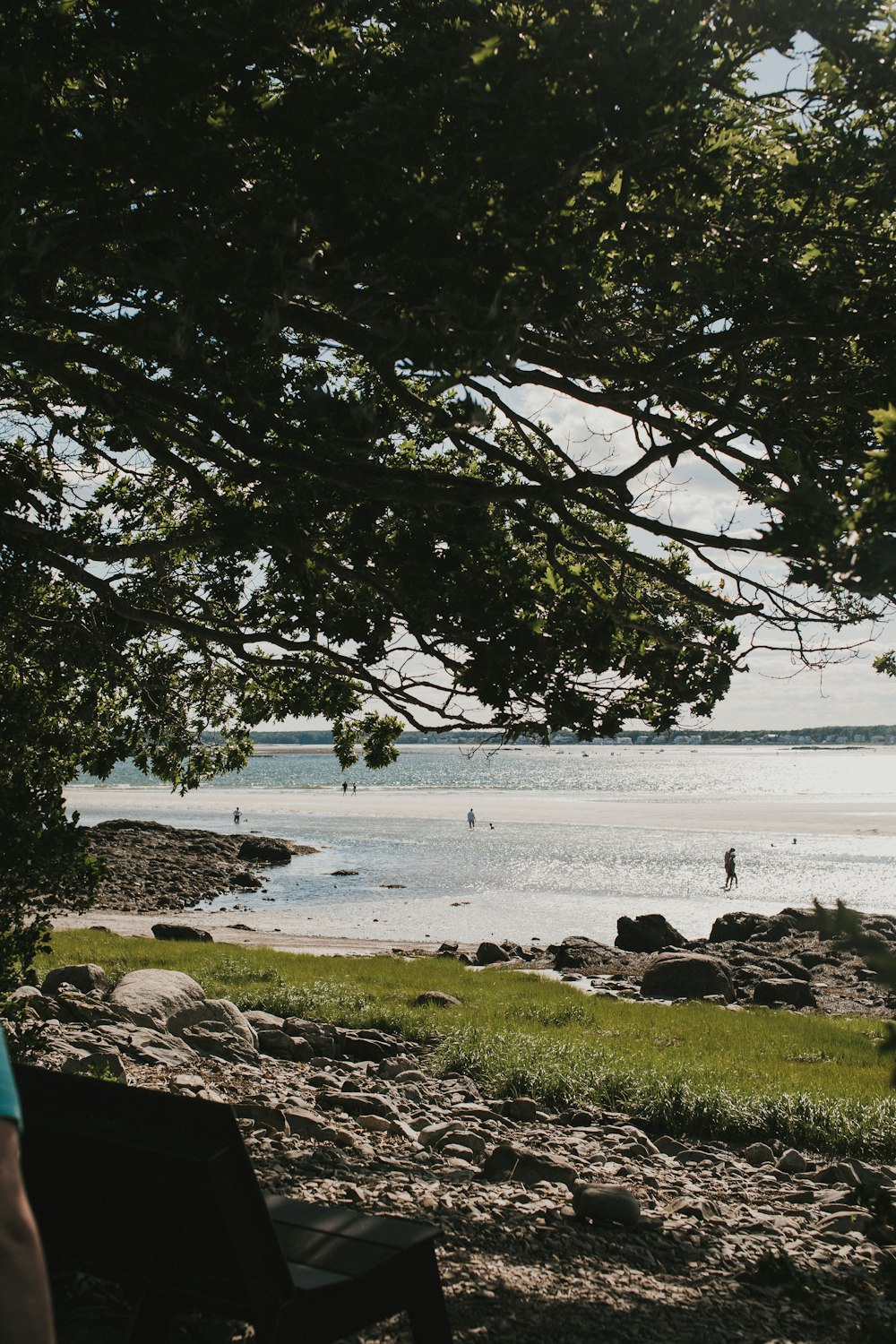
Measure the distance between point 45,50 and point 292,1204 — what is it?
498 cm

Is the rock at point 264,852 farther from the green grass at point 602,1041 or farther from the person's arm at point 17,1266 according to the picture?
the person's arm at point 17,1266

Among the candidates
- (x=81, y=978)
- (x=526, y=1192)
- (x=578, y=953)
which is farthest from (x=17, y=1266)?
(x=578, y=953)

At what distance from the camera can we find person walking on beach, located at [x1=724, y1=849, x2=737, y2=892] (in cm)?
3600

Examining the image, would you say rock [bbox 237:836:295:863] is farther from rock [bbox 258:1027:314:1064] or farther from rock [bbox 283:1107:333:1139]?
rock [bbox 283:1107:333:1139]

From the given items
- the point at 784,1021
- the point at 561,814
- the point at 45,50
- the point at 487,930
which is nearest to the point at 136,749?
the point at 45,50

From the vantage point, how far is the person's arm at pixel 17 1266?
5.09 ft

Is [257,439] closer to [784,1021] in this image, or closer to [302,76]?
[302,76]

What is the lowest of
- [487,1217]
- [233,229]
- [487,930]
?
[487,930]

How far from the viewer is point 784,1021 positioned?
1546 cm

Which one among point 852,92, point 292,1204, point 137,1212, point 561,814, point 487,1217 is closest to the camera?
point 137,1212

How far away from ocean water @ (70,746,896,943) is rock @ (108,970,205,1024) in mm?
4245

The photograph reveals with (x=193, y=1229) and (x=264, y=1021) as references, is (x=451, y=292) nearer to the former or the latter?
(x=193, y=1229)

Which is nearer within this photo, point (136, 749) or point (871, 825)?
point (136, 749)

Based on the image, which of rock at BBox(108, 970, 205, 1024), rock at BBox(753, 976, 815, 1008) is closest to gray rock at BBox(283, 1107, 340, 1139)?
rock at BBox(108, 970, 205, 1024)
